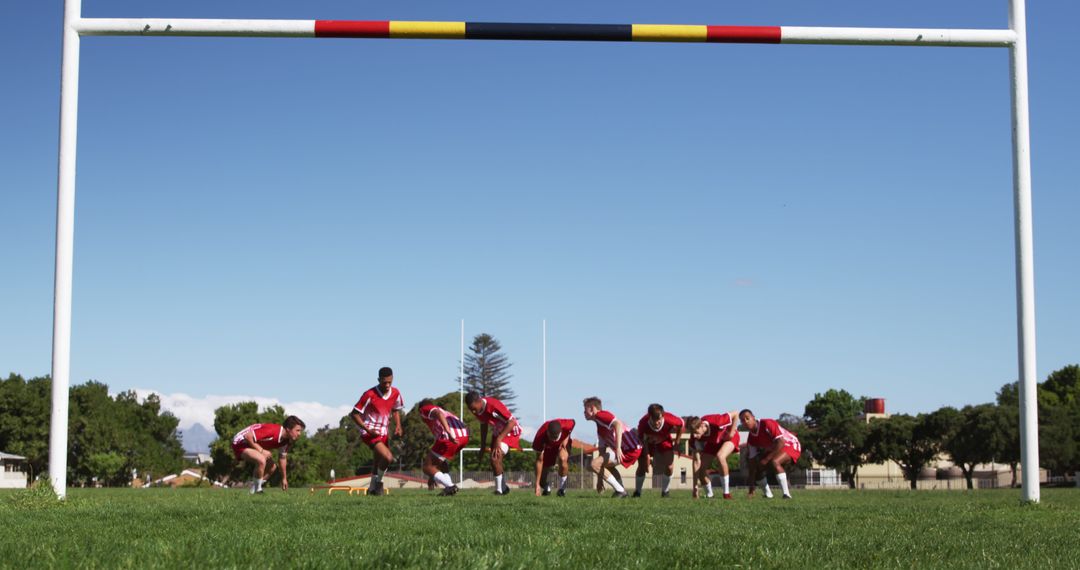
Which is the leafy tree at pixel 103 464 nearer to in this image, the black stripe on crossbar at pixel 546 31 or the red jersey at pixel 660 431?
the red jersey at pixel 660 431

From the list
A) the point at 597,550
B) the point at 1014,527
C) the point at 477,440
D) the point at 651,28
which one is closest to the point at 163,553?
the point at 597,550

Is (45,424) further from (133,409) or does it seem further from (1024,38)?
(1024,38)

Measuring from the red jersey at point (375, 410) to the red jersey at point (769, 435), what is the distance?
5.94 m

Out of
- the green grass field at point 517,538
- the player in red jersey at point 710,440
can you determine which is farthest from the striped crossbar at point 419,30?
the player in red jersey at point 710,440

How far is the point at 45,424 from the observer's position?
200ft

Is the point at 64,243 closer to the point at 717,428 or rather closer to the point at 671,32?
the point at 671,32

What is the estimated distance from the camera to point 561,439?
1805cm

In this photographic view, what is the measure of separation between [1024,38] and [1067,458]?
62.2 meters

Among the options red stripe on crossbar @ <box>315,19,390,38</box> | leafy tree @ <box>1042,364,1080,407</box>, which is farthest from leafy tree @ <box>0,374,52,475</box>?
leafy tree @ <box>1042,364,1080,407</box>

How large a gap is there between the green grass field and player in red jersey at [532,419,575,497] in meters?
8.56

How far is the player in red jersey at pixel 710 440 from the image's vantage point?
17156 millimetres

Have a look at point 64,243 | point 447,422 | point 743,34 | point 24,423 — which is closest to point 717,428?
point 447,422

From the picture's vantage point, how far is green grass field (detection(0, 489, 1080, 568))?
15.1 feet

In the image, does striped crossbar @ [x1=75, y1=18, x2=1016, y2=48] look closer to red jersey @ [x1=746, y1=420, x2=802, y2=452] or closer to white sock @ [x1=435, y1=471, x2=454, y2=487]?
white sock @ [x1=435, y1=471, x2=454, y2=487]
